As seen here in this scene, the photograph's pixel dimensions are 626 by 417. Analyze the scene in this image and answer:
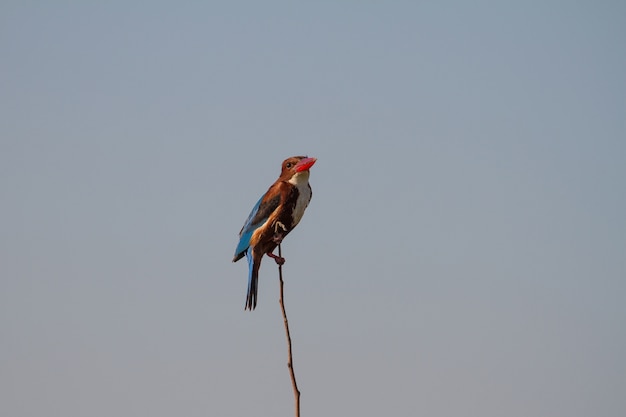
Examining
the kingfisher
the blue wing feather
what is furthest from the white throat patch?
the blue wing feather

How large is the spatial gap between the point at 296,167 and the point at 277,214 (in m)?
0.42

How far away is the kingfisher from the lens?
25.6 ft

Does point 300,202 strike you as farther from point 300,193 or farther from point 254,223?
point 254,223

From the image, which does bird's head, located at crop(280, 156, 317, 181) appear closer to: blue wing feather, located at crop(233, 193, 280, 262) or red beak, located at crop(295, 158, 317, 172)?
red beak, located at crop(295, 158, 317, 172)

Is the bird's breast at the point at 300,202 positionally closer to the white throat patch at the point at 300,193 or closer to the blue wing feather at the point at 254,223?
the white throat patch at the point at 300,193

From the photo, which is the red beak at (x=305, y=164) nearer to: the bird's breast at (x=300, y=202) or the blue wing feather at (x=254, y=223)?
the bird's breast at (x=300, y=202)

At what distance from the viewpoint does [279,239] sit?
7797 millimetres

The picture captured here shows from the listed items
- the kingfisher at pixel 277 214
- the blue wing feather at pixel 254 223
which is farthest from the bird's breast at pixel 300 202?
the blue wing feather at pixel 254 223

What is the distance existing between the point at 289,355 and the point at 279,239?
10.2 feet

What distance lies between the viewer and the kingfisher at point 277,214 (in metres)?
7.81

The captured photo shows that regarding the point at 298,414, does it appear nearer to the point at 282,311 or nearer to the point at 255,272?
the point at 282,311

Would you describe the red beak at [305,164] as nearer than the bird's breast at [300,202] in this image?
Yes

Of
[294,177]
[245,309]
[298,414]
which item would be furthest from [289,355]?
[294,177]

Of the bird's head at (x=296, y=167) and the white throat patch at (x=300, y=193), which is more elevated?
the bird's head at (x=296, y=167)
